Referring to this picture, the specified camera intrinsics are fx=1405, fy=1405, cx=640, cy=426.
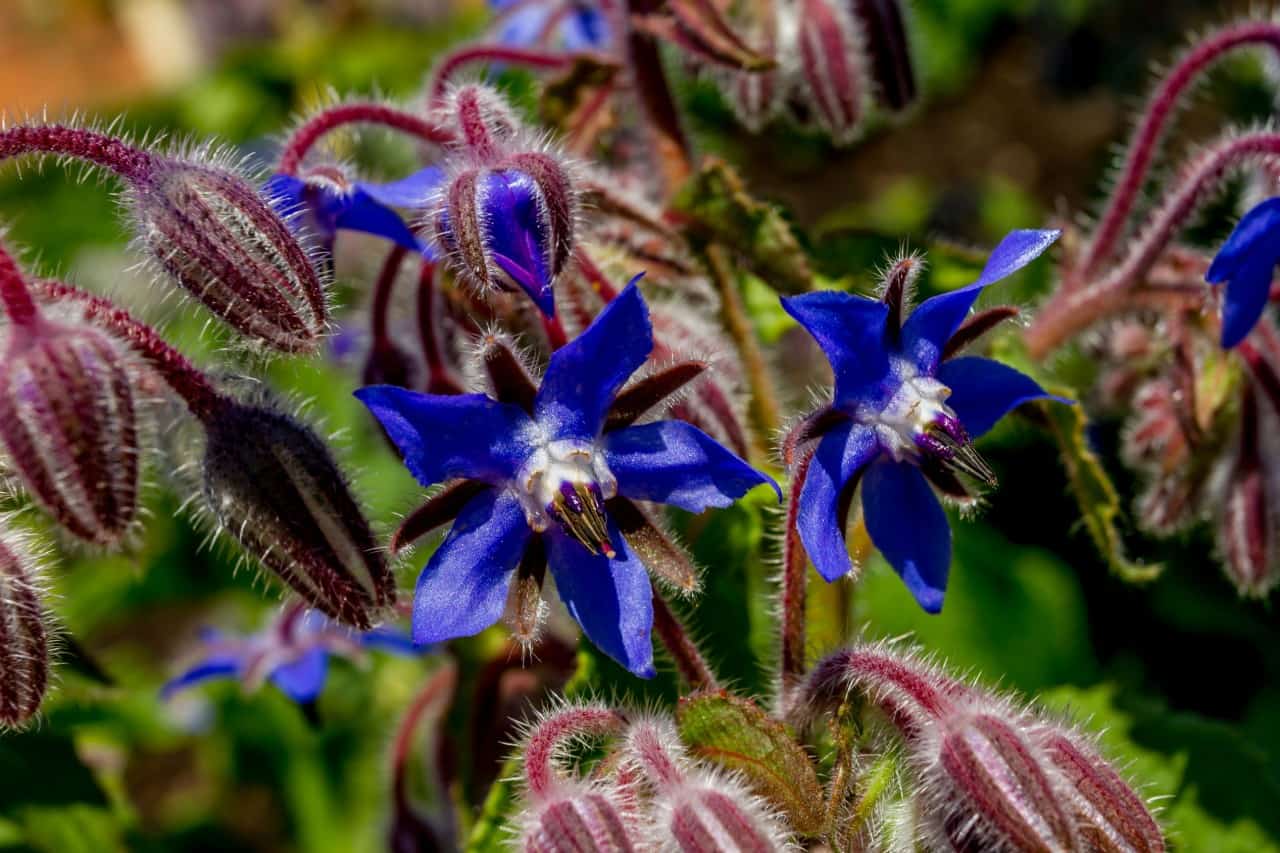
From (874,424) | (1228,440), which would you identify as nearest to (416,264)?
(874,424)

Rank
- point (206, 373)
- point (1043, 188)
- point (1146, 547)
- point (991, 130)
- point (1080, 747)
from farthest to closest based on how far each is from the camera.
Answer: point (991, 130) → point (1043, 188) → point (1146, 547) → point (206, 373) → point (1080, 747)

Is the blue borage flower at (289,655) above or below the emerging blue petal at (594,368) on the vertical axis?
below

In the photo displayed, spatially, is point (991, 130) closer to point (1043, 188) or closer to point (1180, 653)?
point (1043, 188)

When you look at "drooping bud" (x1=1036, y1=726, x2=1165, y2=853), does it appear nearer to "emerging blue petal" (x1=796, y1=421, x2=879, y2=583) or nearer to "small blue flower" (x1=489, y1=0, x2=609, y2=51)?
"emerging blue petal" (x1=796, y1=421, x2=879, y2=583)

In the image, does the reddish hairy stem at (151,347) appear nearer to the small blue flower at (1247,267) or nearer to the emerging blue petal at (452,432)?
the emerging blue petal at (452,432)

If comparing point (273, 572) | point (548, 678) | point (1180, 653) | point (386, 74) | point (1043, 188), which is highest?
point (386, 74)

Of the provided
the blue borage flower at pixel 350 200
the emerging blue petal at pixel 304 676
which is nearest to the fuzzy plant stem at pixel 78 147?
the blue borage flower at pixel 350 200
